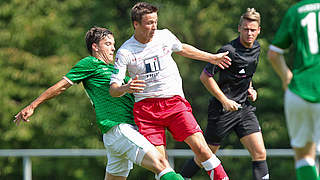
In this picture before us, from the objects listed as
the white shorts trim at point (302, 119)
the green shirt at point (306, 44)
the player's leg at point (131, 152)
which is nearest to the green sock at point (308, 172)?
the white shorts trim at point (302, 119)

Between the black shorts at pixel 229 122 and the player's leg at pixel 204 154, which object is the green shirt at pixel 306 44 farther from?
the black shorts at pixel 229 122

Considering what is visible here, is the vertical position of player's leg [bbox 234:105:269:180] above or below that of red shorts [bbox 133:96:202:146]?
below

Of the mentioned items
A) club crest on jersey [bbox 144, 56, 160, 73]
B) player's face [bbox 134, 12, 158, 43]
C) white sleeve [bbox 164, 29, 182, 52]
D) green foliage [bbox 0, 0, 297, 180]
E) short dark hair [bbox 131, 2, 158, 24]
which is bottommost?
green foliage [bbox 0, 0, 297, 180]

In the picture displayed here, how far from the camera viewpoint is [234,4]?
1619cm

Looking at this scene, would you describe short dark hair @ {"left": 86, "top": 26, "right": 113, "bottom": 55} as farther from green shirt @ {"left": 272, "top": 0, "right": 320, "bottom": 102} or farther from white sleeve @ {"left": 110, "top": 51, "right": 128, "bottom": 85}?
green shirt @ {"left": 272, "top": 0, "right": 320, "bottom": 102}

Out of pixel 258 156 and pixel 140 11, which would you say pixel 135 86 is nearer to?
pixel 140 11

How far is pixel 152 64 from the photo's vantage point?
5.84 m

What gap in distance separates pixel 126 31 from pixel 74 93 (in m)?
2.17

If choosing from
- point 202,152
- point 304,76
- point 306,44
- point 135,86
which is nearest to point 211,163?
point 202,152

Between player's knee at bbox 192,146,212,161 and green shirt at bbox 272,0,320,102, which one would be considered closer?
green shirt at bbox 272,0,320,102

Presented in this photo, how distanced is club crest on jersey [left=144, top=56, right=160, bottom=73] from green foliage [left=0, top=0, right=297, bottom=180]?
877 cm

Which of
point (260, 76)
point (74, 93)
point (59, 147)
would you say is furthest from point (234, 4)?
point (59, 147)

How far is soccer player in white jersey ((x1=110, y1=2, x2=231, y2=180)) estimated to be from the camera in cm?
579

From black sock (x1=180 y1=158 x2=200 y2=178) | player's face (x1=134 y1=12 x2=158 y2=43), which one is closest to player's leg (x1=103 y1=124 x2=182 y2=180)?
player's face (x1=134 y1=12 x2=158 y2=43)
